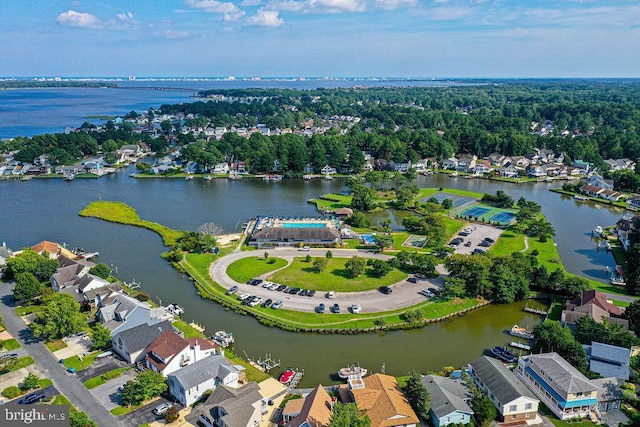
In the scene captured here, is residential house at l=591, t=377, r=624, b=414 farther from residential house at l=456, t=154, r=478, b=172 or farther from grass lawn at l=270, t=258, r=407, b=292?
residential house at l=456, t=154, r=478, b=172

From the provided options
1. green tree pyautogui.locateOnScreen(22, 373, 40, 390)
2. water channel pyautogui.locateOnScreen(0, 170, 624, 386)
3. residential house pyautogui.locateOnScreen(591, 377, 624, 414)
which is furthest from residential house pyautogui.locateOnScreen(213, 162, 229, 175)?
residential house pyautogui.locateOnScreen(591, 377, 624, 414)

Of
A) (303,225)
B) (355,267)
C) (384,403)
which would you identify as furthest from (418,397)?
(303,225)

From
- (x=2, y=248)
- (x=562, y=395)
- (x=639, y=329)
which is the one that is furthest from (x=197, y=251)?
(x=639, y=329)

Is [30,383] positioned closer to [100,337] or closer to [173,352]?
[100,337]

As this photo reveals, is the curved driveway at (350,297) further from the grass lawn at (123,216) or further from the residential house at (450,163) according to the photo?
the residential house at (450,163)

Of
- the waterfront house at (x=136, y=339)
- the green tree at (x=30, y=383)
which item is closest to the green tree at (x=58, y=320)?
the waterfront house at (x=136, y=339)

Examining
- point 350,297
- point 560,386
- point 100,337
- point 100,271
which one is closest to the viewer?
point 560,386
